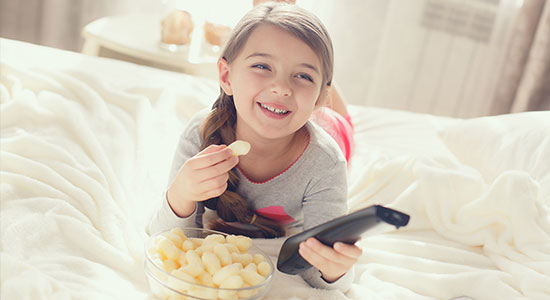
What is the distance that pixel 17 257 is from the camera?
0.85 meters

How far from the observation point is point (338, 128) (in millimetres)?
1478

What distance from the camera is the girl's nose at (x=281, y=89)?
930mm

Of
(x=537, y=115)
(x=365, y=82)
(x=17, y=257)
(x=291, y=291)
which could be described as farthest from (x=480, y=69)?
(x=17, y=257)

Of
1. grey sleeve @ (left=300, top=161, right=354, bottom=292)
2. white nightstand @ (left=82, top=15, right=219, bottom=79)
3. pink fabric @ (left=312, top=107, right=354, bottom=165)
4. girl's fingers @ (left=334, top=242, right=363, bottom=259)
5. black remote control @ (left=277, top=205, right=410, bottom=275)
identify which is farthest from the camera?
white nightstand @ (left=82, top=15, right=219, bottom=79)

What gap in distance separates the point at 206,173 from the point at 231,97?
0.97 feet

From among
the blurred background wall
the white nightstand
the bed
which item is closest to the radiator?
the blurred background wall

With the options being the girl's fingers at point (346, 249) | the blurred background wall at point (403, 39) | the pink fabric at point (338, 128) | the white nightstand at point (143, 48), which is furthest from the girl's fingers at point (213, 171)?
the blurred background wall at point (403, 39)

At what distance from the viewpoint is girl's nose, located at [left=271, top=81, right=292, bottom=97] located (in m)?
0.93

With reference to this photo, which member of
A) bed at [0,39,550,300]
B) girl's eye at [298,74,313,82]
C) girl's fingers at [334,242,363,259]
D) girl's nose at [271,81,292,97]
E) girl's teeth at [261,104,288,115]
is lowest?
bed at [0,39,550,300]

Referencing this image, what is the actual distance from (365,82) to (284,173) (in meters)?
1.88

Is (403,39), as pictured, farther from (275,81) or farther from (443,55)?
(275,81)

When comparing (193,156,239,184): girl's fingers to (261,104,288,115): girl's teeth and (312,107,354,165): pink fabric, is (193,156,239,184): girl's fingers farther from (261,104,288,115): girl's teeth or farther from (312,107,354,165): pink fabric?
(312,107,354,165): pink fabric

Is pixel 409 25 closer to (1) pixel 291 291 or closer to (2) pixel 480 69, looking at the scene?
(2) pixel 480 69

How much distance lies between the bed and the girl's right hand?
15 cm
